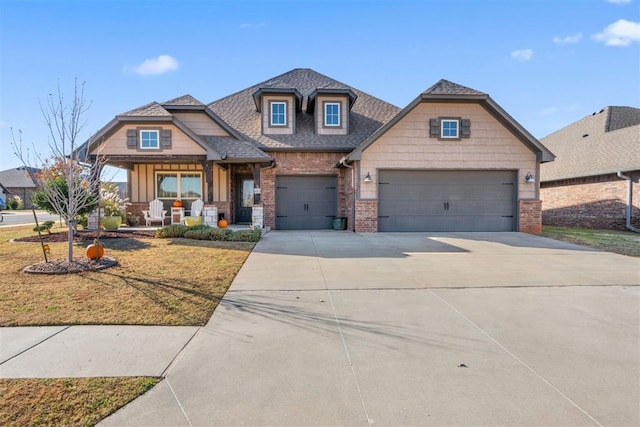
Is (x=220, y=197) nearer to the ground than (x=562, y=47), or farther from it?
nearer to the ground

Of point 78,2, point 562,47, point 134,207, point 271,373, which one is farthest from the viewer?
point 134,207

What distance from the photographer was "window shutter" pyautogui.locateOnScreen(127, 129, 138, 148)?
1224 centimetres

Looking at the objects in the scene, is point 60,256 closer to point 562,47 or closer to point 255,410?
point 255,410

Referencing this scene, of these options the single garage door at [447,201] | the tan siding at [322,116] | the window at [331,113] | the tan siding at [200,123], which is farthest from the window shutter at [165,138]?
the single garage door at [447,201]

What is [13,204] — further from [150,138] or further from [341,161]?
[341,161]

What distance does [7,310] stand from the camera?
13.5 feet

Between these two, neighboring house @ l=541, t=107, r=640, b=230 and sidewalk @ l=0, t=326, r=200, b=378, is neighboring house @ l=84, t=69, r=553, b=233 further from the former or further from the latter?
sidewalk @ l=0, t=326, r=200, b=378

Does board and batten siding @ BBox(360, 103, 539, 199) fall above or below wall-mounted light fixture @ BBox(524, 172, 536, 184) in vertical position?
above

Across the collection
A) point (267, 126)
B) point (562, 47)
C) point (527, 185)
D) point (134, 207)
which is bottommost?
point (134, 207)

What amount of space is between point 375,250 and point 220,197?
335 inches

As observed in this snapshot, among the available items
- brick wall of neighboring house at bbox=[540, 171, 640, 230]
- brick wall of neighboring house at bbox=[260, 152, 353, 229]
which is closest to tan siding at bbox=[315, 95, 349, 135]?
brick wall of neighboring house at bbox=[260, 152, 353, 229]

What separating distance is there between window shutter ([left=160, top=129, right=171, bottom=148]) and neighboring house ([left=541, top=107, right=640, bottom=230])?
1916 centimetres

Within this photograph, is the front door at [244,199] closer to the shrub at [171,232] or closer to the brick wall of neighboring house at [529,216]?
the shrub at [171,232]

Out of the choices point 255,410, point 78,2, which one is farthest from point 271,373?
point 78,2
